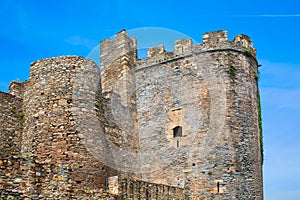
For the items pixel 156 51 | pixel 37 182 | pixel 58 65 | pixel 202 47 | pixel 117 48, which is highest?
pixel 117 48

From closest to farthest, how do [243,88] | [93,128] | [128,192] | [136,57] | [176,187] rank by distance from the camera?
[128,192] < [93,128] < [176,187] < [243,88] < [136,57]

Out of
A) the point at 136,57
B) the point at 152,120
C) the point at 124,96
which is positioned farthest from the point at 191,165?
the point at 136,57

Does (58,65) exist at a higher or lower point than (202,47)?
lower

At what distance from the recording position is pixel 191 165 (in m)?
17.6

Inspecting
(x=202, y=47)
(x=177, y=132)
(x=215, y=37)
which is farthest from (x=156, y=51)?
(x=177, y=132)

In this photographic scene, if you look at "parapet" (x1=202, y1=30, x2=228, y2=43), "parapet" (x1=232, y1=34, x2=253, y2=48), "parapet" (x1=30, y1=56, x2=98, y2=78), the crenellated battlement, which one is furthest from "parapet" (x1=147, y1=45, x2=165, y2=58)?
"parapet" (x1=30, y1=56, x2=98, y2=78)

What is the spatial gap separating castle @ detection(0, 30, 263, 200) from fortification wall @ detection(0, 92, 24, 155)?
3 cm

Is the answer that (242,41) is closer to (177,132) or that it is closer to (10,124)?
(177,132)

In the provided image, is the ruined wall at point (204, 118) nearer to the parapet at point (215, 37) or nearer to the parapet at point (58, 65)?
the parapet at point (215, 37)

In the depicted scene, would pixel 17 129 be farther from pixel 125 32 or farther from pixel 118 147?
pixel 125 32

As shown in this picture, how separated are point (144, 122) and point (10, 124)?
562 cm

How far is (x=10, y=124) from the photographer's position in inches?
625

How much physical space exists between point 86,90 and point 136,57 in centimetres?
553

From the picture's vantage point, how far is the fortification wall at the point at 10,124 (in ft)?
51.5
